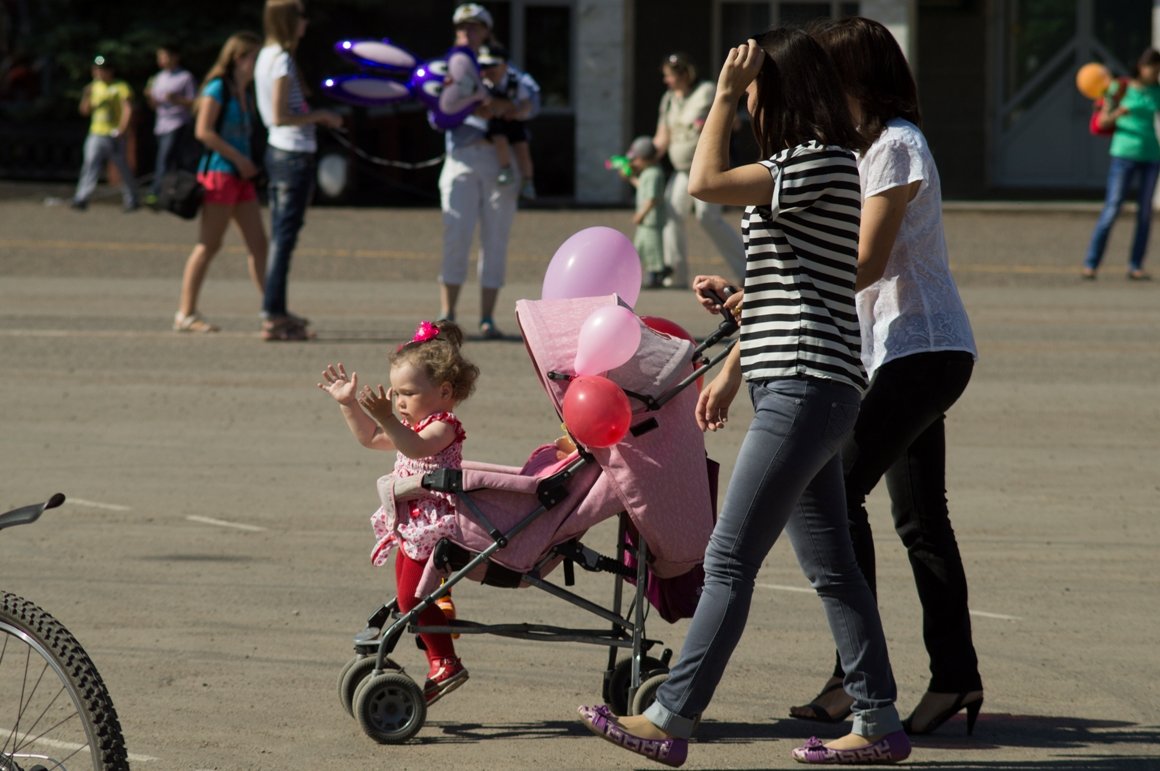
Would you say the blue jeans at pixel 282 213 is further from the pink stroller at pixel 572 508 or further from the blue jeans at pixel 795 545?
the blue jeans at pixel 795 545

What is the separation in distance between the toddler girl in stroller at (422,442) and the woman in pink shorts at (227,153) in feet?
23.6

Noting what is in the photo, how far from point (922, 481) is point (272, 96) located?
7.81m

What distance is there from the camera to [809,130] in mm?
4297

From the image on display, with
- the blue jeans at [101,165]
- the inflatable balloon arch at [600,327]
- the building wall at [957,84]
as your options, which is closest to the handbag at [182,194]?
A: the inflatable balloon arch at [600,327]

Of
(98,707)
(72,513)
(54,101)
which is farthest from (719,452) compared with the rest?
(54,101)

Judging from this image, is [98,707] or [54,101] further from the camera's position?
[54,101]

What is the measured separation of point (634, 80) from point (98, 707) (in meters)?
24.5

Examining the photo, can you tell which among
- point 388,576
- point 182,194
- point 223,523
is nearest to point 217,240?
point 182,194

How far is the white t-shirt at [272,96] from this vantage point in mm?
11781

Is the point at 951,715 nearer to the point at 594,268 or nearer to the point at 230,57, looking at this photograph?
the point at 594,268

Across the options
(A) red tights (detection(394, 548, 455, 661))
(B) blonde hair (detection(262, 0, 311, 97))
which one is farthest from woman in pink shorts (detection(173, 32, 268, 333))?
(A) red tights (detection(394, 548, 455, 661))

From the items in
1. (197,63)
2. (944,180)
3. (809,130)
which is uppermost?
(809,130)

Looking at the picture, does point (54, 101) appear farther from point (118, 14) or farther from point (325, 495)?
point (325, 495)

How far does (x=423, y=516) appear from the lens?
15.9ft
